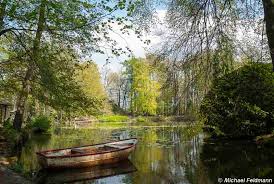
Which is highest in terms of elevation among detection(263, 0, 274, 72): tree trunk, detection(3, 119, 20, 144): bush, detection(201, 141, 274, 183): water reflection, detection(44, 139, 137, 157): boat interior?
detection(263, 0, 274, 72): tree trunk

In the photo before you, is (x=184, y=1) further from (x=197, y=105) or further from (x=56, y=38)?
(x=56, y=38)

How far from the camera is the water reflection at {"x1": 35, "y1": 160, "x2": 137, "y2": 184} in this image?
1395 cm

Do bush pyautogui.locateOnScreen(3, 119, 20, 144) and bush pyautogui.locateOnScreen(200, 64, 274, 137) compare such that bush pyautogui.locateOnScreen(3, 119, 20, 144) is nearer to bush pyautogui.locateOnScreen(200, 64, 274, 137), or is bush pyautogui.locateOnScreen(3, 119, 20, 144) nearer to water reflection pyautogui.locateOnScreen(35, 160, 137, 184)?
water reflection pyautogui.locateOnScreen(35, 160, 137, 184)

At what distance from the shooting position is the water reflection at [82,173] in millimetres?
13953

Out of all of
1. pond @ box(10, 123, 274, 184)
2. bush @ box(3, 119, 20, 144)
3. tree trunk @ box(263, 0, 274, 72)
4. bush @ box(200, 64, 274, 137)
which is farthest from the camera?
bush @ box(200, 64, 274, 137)

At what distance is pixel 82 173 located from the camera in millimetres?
15344

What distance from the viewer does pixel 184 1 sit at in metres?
7.26

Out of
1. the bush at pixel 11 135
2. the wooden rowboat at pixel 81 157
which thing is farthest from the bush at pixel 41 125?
the wooden rowboat at pixel 81 157

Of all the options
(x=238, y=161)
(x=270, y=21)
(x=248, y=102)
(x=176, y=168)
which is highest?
(x=270, y=21)

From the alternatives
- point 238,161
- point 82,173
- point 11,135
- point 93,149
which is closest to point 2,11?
point 82,173

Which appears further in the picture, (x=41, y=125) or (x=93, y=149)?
(x=41, y=125)

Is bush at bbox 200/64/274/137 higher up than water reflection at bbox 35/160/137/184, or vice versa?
bush at bbox 200/64/274/137

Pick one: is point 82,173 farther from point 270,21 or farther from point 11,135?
point 270,21

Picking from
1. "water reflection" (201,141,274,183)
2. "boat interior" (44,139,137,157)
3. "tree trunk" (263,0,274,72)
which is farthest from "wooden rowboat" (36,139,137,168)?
"tree trunk" (263,0,274,72)
